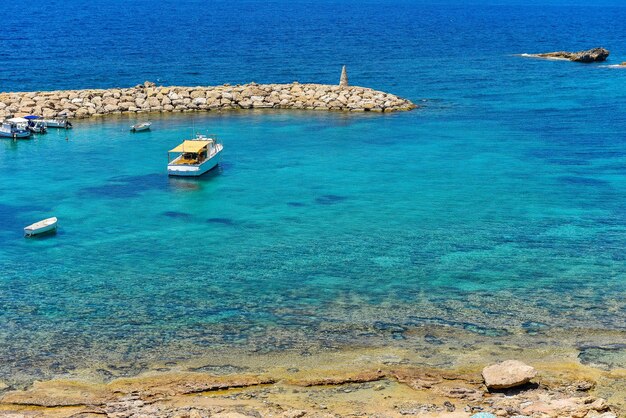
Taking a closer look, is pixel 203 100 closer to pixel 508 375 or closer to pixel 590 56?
pixel 508 375

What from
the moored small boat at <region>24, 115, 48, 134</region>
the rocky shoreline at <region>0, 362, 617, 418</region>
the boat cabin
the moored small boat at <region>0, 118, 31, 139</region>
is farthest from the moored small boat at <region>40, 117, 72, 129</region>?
the rocky shoreline at <region>0, 362, 617, 418</region>

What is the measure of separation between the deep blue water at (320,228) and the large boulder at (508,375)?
473 cm

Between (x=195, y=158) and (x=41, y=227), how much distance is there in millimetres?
15123

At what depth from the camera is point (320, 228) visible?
157ft

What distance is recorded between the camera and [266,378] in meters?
29.6

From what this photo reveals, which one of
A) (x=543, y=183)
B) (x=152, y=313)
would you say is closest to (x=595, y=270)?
(x=543, y=183)

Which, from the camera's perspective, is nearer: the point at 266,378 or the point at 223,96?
the point at 266,378

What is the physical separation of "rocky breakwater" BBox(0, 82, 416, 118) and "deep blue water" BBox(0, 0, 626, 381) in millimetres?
2629

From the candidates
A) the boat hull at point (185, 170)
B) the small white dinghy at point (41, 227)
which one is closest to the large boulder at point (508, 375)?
the small white dinghy at point (41, 227)

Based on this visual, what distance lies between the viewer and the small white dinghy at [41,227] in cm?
4566

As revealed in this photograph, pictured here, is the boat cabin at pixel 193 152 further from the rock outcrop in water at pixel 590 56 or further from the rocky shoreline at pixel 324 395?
the rock outcrop in water at pixel 590 56

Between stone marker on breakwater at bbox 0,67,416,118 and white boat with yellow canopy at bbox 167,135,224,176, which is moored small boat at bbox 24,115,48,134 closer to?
stone marker on breakwater at bbox 0,67,416,118

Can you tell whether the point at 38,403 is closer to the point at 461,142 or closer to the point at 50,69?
the point at 461,142

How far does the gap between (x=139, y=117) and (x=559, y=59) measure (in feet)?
239
